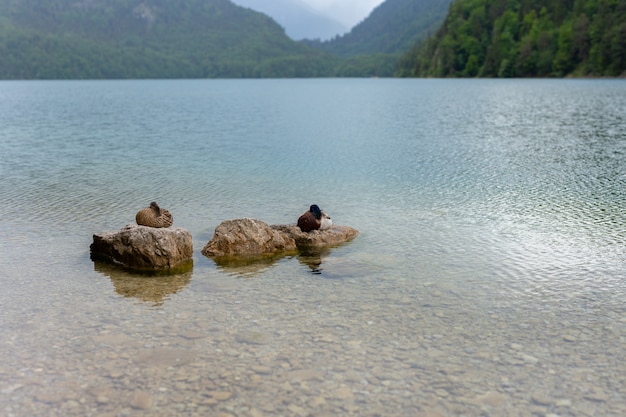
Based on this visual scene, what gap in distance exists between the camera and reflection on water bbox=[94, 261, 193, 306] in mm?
13219

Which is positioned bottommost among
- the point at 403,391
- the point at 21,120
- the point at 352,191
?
the point at 21,120

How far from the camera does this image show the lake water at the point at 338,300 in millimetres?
8852

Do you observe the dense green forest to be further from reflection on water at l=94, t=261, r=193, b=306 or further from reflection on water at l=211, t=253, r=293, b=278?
reflection on water at l=94, t=261, r=193, b=306

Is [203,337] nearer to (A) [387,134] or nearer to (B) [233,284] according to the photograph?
(B) [233,284]

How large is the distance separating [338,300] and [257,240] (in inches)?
171

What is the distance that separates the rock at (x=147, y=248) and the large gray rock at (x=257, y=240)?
932 millimetres

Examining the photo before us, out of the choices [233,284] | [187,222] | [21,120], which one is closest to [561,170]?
[187,222]

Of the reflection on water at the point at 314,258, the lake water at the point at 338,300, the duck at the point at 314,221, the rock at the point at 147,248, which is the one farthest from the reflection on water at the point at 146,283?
the duck at the point at 314,221

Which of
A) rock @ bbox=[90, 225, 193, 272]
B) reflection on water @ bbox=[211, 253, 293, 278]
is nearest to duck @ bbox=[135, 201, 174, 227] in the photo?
rock @ bbox=[90, 225, 193, 272]

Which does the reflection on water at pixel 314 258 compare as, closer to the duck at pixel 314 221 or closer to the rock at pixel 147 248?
the duck at pixel 314 221

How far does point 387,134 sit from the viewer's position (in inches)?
1880

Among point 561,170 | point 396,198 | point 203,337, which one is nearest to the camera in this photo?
point 203,337

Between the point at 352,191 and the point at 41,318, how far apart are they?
52.8 feet

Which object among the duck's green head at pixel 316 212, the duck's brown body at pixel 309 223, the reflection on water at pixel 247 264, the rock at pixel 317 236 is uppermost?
the duck's green head at pixel 316 212
